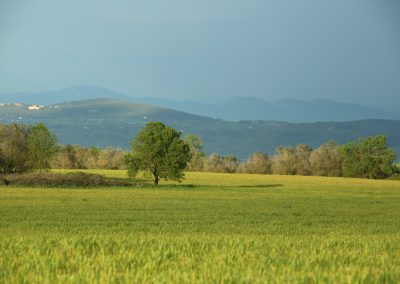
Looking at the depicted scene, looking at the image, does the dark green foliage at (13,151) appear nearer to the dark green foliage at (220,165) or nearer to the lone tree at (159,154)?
the lone tree at (159,154)

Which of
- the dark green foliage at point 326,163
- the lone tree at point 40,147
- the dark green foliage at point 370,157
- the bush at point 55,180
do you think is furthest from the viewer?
the dark green foliage at point 326,163

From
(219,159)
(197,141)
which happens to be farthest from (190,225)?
(197,141)

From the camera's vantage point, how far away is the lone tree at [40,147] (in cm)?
7041

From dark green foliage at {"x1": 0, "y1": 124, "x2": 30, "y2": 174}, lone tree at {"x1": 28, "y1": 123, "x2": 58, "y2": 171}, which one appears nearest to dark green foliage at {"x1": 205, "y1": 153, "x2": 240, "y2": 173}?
lone tree at {"x1": 28, "y1": 123, "x2": 58, "y2": 171}

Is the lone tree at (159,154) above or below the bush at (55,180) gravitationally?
above

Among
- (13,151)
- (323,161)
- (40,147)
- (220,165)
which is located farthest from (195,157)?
(13,151)

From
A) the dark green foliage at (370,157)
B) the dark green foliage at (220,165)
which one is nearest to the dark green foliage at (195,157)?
the dark green foliage at (220,165)

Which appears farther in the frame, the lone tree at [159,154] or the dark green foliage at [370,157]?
the dark green foliage at [370,157]

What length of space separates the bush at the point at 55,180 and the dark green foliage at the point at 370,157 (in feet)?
170

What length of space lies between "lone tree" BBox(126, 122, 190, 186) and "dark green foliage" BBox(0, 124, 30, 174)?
14.7m

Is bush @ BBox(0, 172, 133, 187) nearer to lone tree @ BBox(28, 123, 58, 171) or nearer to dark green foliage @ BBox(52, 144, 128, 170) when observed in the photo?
lone tree @ BBox(28, 123, 58, 171)

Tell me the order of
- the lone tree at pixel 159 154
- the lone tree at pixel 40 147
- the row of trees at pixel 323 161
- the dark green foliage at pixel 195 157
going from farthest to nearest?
1. the dark green foliage at pixel 195 157
2. the row of trees at pixel 323 161
3. the lone tree at pixel 40 147
4. the lone tree at pixel 159 154

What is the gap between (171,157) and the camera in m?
60.4

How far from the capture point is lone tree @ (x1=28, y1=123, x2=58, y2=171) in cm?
7041
